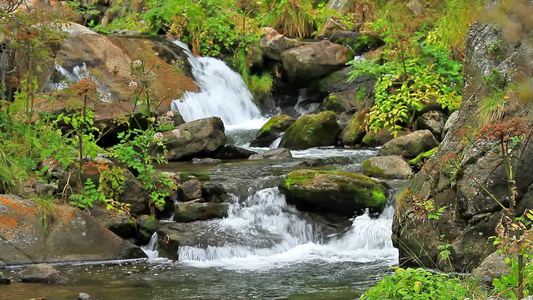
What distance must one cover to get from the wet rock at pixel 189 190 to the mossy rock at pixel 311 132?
13.5 ft

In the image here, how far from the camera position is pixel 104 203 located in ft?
30.3

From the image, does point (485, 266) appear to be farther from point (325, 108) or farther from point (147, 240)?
point (325, 108)

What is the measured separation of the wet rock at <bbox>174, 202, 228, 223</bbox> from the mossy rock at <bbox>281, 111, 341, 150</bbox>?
4.54 meters

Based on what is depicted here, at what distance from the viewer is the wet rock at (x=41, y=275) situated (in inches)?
284

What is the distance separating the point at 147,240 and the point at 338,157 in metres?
4.43

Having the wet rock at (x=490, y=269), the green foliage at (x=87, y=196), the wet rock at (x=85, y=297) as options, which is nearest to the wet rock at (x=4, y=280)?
the wet rock at (x=85, y=297)

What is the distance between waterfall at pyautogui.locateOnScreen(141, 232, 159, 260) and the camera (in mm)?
8766

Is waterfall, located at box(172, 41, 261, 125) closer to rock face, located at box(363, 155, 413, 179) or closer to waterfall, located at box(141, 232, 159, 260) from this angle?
rock face, located at box(363, 155, 413, 179)

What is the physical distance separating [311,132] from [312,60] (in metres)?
3.69

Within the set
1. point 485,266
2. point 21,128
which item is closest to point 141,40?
point 21,128

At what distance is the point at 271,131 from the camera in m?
14.6

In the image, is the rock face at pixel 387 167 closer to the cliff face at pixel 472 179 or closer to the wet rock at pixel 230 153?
the wet rock at pixel 230 153

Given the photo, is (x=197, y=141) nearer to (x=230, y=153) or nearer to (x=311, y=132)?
(x=230, y=153)

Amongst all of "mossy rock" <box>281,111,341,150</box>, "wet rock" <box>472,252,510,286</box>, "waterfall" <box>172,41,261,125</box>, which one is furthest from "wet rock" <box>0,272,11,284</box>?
"waterfall" <box>172,41,261,125</box>
